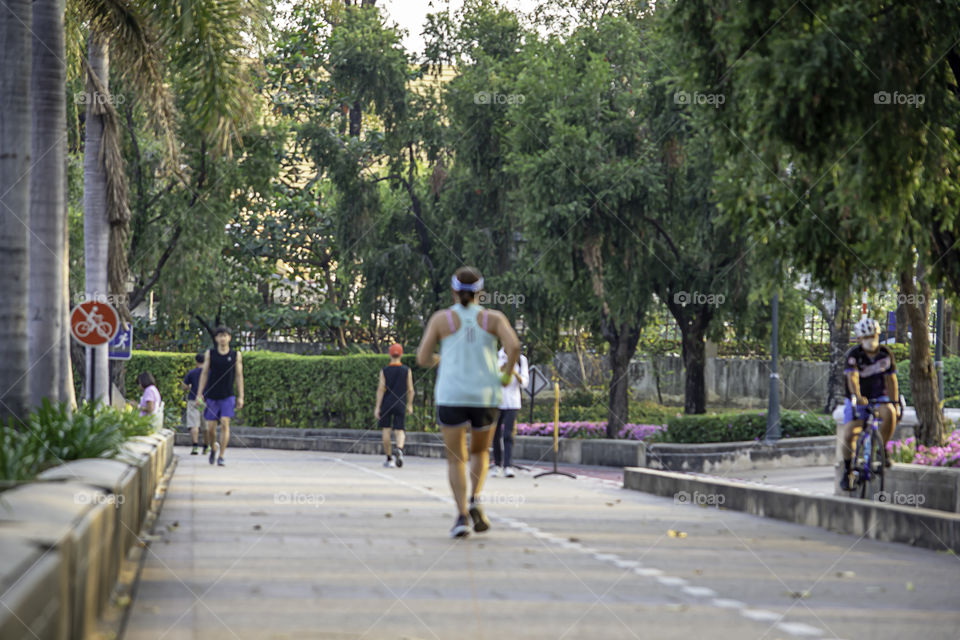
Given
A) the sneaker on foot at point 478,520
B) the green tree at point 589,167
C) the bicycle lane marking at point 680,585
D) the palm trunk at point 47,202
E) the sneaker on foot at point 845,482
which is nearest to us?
the bicycle lane marking at point 680,585

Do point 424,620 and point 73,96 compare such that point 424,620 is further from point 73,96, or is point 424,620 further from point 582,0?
point 582,0

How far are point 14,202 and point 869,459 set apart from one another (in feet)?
28.3

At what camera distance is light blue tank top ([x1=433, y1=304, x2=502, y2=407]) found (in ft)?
33.8

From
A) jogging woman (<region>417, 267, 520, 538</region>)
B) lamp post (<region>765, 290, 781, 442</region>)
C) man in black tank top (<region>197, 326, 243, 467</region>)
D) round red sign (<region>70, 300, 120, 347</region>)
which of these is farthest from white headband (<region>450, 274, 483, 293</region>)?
lamp post (<region>765, 290, 781, 442</region>)

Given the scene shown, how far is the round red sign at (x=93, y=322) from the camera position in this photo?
64.2ft

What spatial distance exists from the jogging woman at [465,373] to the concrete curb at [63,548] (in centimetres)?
277

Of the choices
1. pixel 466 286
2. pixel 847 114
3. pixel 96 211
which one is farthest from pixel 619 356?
pixel 466 286

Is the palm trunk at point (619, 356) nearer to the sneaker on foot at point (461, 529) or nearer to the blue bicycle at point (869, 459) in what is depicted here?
the blue bicycle at point (869, 459)

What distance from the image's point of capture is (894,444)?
619 inches

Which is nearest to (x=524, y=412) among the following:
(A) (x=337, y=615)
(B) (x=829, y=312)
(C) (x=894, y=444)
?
(B) (x=829, y=312)

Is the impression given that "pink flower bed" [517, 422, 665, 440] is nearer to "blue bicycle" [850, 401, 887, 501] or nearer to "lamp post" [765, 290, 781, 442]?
"lamp post" [765, 290, 781, 442]

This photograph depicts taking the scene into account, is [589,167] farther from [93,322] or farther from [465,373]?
[465,373]

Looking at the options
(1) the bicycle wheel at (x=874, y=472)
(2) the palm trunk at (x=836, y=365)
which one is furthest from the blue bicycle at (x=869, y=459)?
(2) the palm trunk at (x=836, y=365)

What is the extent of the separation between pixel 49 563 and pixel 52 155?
10.4 meters
